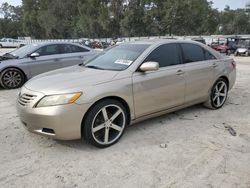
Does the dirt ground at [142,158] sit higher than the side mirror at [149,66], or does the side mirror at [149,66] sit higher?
the side mirror at [149,66]

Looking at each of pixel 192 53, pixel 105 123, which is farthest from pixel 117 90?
pixel 192 53

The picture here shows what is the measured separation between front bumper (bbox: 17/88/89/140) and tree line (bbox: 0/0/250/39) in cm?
3460

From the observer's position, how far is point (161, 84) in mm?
3764

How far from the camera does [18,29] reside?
7525 centimetres

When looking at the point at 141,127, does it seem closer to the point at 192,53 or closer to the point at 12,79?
the point at 192,53

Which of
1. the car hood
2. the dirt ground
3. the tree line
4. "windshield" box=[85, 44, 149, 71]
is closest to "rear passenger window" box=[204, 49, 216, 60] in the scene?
the dirt ground

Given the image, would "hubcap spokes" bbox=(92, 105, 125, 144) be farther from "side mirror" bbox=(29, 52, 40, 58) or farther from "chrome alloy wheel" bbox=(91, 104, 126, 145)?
"side mirror" bbox=(29, 52, 40, 58)

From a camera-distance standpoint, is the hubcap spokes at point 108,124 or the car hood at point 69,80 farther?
the hubcap spokes at point 108,124

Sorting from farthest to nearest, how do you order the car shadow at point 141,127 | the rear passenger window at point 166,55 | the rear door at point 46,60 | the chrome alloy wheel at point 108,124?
the rear door at point 46,60 → the rear passenger window at point 166,55 → the car shadow at point 141,127 → the chrome alloy wheel at point 108,124

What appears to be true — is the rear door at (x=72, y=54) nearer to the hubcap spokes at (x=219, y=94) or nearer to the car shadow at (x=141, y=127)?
the car shadow at (x=141, y=127)

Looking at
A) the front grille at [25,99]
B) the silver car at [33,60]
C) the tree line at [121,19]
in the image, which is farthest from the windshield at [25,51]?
the tree line at [121,19]

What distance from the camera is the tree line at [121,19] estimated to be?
37594mm

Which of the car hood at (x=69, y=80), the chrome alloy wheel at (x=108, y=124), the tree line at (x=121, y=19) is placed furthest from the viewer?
the tree line at (x=121, y=19)

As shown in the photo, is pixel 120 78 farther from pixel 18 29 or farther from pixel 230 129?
pixel 18 29
